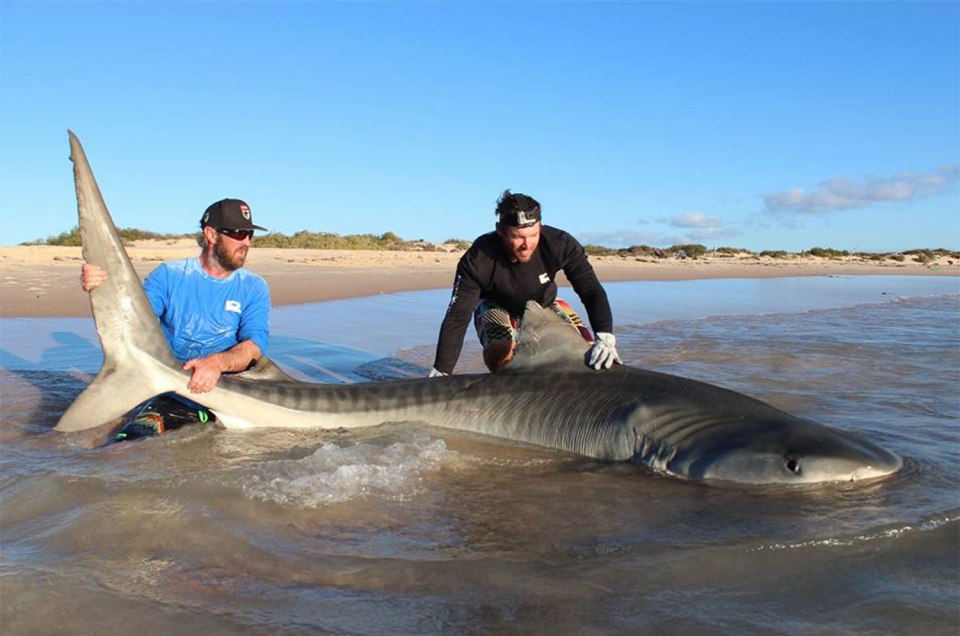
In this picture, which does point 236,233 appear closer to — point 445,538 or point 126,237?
point 445,538

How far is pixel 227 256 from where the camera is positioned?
5.61 m

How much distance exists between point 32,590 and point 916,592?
9.80ft

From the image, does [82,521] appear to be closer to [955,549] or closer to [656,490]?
[656,490]

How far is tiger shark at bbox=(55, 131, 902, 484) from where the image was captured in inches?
163

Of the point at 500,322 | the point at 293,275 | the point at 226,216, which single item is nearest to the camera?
the point at 226,216

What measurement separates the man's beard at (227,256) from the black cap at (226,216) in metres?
0.13

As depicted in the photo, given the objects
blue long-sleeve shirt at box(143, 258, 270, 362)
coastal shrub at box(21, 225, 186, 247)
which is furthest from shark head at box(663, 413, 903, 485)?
coastal shrub at box(21, 225, 186, 247)

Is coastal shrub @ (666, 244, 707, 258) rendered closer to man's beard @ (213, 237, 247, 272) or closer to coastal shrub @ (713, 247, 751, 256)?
coastal shrub @ (713, 247, 751, 256)

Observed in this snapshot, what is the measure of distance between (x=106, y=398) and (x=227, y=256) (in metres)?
1.42

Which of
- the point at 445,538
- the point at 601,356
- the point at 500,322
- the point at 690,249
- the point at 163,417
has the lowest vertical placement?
the point at 445,538

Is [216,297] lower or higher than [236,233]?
lower

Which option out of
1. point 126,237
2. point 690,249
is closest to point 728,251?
point 690,249

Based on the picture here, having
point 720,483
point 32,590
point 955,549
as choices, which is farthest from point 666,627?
point 32,590

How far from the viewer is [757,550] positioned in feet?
10.2
